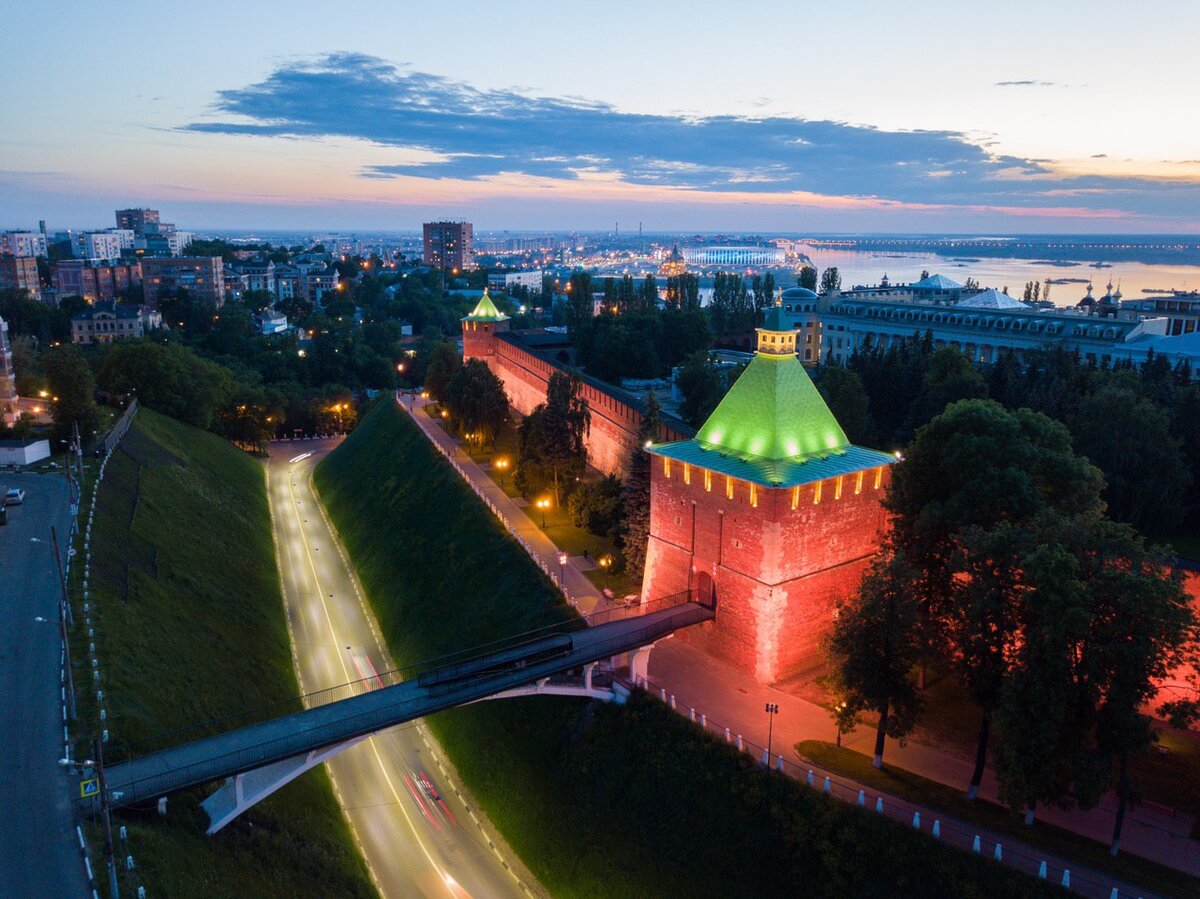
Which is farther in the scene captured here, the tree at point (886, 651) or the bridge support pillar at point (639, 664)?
the bridge support pillar at point (639, 664)

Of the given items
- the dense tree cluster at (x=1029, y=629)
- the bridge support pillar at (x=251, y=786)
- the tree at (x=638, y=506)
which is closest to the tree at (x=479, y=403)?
the tree at (x=638, y=506)

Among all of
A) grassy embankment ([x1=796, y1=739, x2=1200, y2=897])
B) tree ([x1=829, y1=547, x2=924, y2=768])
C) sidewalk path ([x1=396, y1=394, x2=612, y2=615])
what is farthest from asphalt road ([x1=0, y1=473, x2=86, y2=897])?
grassy embankment ([x1=796, y1=739, x2=1200, y2=897])

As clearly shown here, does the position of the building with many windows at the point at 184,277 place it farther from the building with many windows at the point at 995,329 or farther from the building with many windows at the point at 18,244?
the building with many windows at the point at 995,329

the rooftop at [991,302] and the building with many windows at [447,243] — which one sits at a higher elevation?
the building with many windows at [447,243]

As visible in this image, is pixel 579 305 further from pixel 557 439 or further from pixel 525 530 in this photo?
pixel 525 530

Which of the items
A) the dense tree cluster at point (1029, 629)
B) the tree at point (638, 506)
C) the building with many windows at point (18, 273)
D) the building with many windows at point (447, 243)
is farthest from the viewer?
the building with many windows at point (447, 243)

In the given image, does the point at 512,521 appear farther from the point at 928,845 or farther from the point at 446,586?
the point at 928,845

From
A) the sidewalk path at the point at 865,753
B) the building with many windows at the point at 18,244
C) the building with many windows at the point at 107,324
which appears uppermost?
the building with many windows at the point at 18,244
